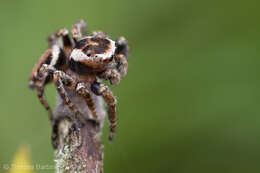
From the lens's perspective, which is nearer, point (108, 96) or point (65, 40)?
point (108, 96)

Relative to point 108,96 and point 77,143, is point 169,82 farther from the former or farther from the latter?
point 77,143

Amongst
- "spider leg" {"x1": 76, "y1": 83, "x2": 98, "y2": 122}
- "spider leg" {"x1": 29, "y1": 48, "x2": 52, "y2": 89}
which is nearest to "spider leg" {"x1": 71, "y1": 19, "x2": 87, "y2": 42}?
"spider leg" {"x1": 29, "y1": 48, "x2": 52, "y2": 89}

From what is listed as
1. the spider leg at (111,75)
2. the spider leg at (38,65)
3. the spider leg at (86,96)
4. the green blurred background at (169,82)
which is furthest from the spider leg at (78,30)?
the green blurred background at (169,82)

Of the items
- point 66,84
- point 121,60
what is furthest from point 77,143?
point 121,60

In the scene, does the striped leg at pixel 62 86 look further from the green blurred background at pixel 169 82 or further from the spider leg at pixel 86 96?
the green blurred background at pixel 169 82

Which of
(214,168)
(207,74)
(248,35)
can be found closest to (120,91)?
(207,74)

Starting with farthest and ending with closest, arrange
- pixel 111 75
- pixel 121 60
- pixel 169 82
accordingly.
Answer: pixel 169 82
pixel 121 60
pixel 111 75

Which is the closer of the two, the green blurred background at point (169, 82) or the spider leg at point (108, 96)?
the spider leg at point (108, 96)

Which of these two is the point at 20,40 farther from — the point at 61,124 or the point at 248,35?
the point at 248,35

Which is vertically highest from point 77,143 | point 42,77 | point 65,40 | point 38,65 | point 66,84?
point 65,40
